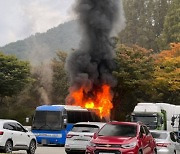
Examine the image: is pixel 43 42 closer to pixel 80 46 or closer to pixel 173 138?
pixel 80 46

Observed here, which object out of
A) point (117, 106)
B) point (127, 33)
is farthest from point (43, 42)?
point (117, 106)

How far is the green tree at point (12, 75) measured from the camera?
54.8 m

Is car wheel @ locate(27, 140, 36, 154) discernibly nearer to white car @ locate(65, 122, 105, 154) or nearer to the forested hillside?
white car @ locate(65, 122, 105, 154)

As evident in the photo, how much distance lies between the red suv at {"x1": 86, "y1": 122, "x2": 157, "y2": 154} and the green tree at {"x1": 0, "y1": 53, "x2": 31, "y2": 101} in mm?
36813

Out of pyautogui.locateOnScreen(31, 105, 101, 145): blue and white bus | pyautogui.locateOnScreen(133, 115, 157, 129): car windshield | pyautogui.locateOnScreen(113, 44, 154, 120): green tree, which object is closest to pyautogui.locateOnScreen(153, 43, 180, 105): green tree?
pyautogui.locateOnScreen(113, 44, 154, 120): green tree

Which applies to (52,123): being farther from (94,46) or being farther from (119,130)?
(94,46)

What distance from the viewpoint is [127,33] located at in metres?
89.0

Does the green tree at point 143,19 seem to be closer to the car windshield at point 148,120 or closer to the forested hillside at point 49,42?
the forested hillside at point 49,42

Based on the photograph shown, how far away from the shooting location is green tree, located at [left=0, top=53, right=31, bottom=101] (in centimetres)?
5475

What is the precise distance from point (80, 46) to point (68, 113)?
20.0 metres

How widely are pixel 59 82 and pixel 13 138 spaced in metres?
40.9

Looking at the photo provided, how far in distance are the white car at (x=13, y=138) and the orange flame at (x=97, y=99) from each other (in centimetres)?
2623

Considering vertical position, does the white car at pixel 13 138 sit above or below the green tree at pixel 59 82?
below

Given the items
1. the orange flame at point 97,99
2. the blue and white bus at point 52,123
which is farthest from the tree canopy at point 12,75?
the blue and white bus at point 52,123
